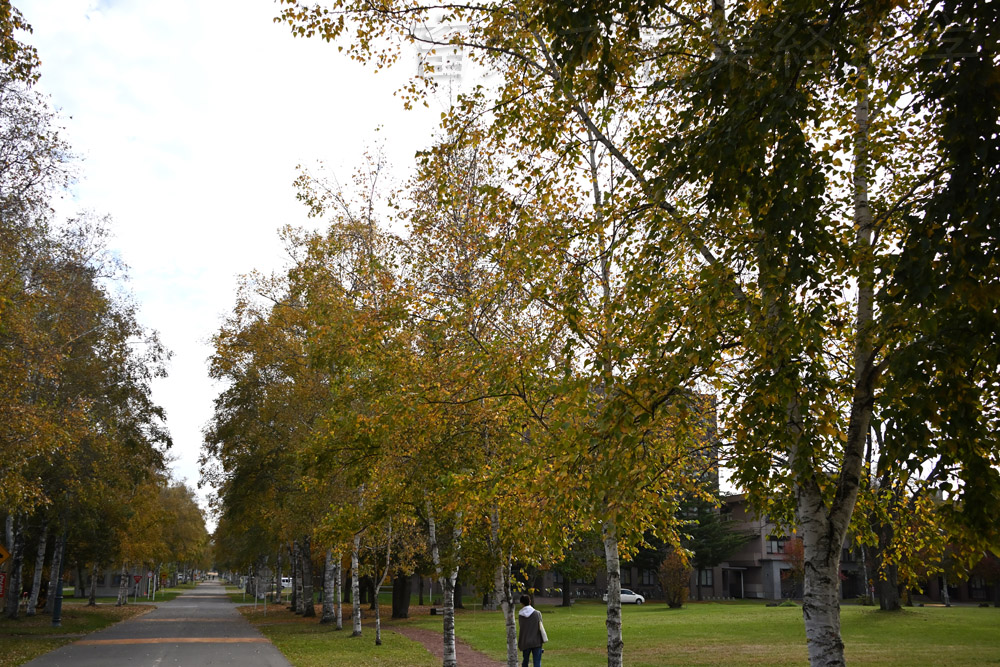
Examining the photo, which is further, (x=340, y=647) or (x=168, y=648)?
(x=340, y=647)

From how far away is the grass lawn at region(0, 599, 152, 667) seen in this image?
19.9m

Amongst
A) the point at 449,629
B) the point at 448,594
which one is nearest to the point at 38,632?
the point at 448,594

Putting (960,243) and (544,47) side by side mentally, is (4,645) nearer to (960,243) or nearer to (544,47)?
(544,47)

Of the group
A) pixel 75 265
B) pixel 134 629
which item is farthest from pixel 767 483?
pixel 134 629

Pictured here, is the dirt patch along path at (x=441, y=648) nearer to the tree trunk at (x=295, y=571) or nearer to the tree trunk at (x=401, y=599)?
the tree trunk at (x=401, y=599)

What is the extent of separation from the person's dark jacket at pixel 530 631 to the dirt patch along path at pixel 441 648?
238 inches

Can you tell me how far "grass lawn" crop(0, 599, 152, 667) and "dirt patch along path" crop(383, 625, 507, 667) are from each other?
428 inches

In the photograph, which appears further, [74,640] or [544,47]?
[74,640]

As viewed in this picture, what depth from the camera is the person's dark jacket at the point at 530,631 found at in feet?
50.1

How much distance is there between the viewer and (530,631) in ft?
50.6

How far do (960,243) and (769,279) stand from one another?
1406 mm

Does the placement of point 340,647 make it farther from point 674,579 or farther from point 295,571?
point 674,579

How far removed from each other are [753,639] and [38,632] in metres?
25.9

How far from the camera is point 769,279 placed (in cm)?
525
